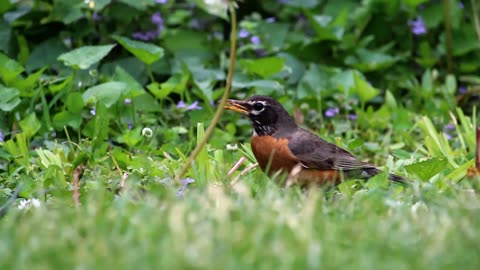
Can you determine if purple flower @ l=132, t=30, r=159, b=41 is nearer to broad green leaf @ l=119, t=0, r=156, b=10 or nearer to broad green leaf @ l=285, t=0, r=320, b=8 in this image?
broad green leaf @ l=119, t=0, r=156, b=10

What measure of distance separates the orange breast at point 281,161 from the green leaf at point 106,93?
4.17ft

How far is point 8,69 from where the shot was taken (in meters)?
6.13

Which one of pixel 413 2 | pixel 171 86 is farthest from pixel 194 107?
pixel 413 2

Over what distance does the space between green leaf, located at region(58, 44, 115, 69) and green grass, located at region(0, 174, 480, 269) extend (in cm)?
234

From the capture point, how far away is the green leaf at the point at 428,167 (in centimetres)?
512

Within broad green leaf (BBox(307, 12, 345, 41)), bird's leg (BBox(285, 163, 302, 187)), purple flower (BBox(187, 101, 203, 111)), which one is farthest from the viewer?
broad green leaf (BBox(307, 12, 345, 41))

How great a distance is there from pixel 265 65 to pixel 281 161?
1833mm

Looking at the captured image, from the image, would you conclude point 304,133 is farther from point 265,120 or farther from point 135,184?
point 135,184

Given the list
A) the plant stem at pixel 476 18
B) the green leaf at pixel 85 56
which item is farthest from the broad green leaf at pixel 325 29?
the green leaf at pixel 85 56

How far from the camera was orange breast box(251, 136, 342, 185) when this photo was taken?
5.08m

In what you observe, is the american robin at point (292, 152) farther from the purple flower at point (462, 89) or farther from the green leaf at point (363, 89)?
the purple flower at point (462, 89)

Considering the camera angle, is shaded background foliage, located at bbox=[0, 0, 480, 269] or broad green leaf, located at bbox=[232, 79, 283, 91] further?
broad green leaf, located at bbox=[232, 79, 283, 91]

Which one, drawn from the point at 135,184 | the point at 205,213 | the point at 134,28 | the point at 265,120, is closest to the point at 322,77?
the point at 134,28

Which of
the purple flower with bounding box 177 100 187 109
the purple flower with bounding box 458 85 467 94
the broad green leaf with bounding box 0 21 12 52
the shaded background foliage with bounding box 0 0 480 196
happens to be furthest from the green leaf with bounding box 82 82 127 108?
the purple flower with bounding box 458 85 467 94
